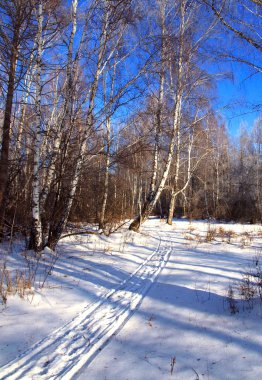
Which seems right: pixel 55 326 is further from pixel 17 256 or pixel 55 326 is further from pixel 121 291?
pixel 17 256

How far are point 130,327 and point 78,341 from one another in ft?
2.38

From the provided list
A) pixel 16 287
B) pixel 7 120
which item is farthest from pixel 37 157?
pixel 16 287

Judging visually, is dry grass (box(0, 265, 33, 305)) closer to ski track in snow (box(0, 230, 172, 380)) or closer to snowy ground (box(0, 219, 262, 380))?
snowy ground (box(0, 219, 262, 380))

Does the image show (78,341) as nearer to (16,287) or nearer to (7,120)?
(16,287)

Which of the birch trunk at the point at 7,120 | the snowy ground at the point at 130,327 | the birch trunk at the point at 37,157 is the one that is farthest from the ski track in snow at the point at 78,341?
the birch trunk at the point at 7,120

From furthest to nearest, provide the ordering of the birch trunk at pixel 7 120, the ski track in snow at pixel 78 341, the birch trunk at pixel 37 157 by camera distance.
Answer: the birch trunk at pixel 7 120, the birch trunk at pixel 37 157, the ski track in snow at pixel 78 341

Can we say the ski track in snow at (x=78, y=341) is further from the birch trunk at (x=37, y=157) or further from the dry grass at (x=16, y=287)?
the birch trunk at (x=37, y=157)

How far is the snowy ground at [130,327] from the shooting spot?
8.98 ft

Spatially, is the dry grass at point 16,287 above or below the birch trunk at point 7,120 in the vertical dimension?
below

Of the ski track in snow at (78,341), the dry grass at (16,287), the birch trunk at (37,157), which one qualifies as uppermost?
the birch trunk at (37,157)

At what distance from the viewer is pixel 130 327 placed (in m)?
3.72

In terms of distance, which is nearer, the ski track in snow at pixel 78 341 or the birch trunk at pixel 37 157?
the ski track in snow at pixel 78 341

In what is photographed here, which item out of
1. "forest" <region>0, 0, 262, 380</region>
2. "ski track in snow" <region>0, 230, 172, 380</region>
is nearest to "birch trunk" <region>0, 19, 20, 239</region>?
"forest" <region>0, 0, 262, 380</region>

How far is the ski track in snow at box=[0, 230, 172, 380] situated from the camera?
2688 mm
